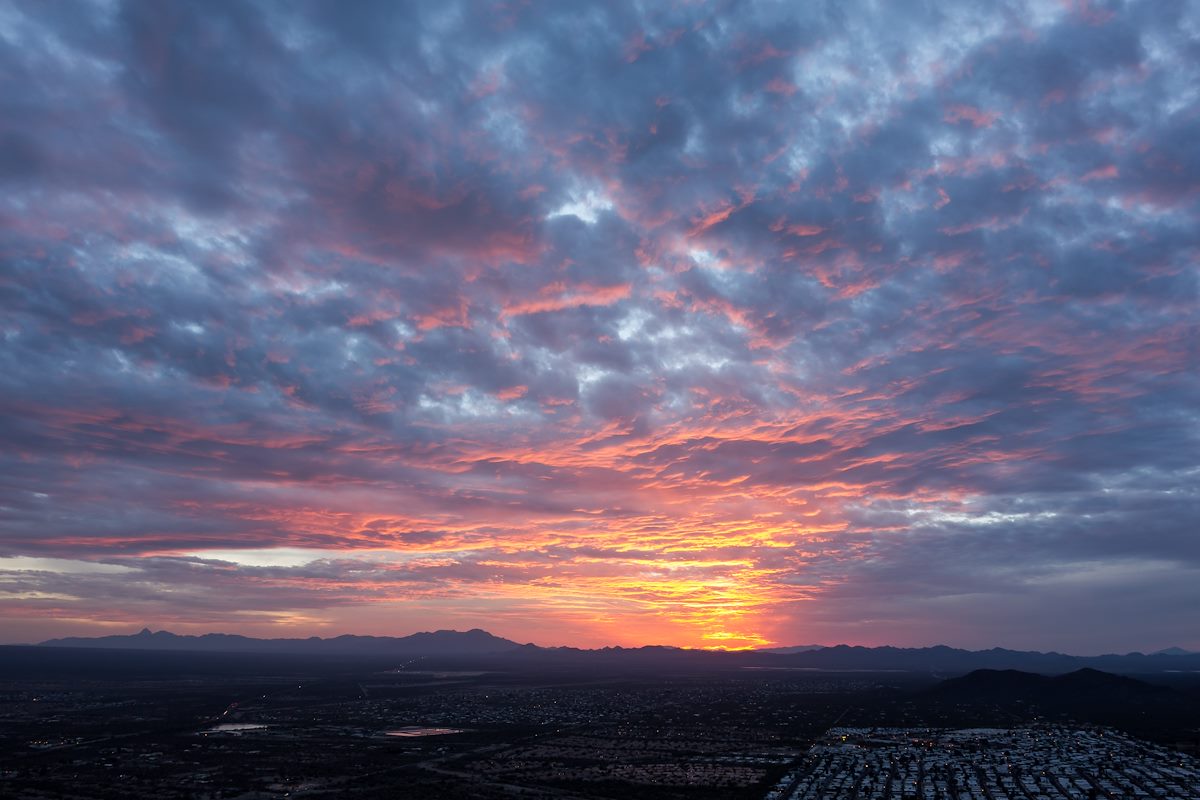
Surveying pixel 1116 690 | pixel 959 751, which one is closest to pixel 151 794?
pixel 959 751

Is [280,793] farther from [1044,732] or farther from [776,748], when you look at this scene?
[1044,732]

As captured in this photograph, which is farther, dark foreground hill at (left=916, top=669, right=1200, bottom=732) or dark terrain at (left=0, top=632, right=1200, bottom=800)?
dark foreground hill at (left=916, top=669, right=1200, bottom=732)

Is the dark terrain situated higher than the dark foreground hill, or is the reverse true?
the dark foreground hill

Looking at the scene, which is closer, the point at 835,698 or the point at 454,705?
the point at 454,705

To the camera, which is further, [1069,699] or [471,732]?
[1069,699]

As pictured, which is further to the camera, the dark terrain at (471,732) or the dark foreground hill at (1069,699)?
the dark foreground hill at (1069,699)

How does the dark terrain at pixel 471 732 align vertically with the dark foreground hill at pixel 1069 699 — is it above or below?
below

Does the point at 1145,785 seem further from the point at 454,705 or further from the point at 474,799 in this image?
the point at 454,705

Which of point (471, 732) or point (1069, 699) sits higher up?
point (1069, 699)

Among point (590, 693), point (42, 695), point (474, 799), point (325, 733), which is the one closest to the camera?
point (474, 799)

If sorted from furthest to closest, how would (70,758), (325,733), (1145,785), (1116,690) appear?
(1116,690) → (325,733) → (70,758) → (1145,785)
